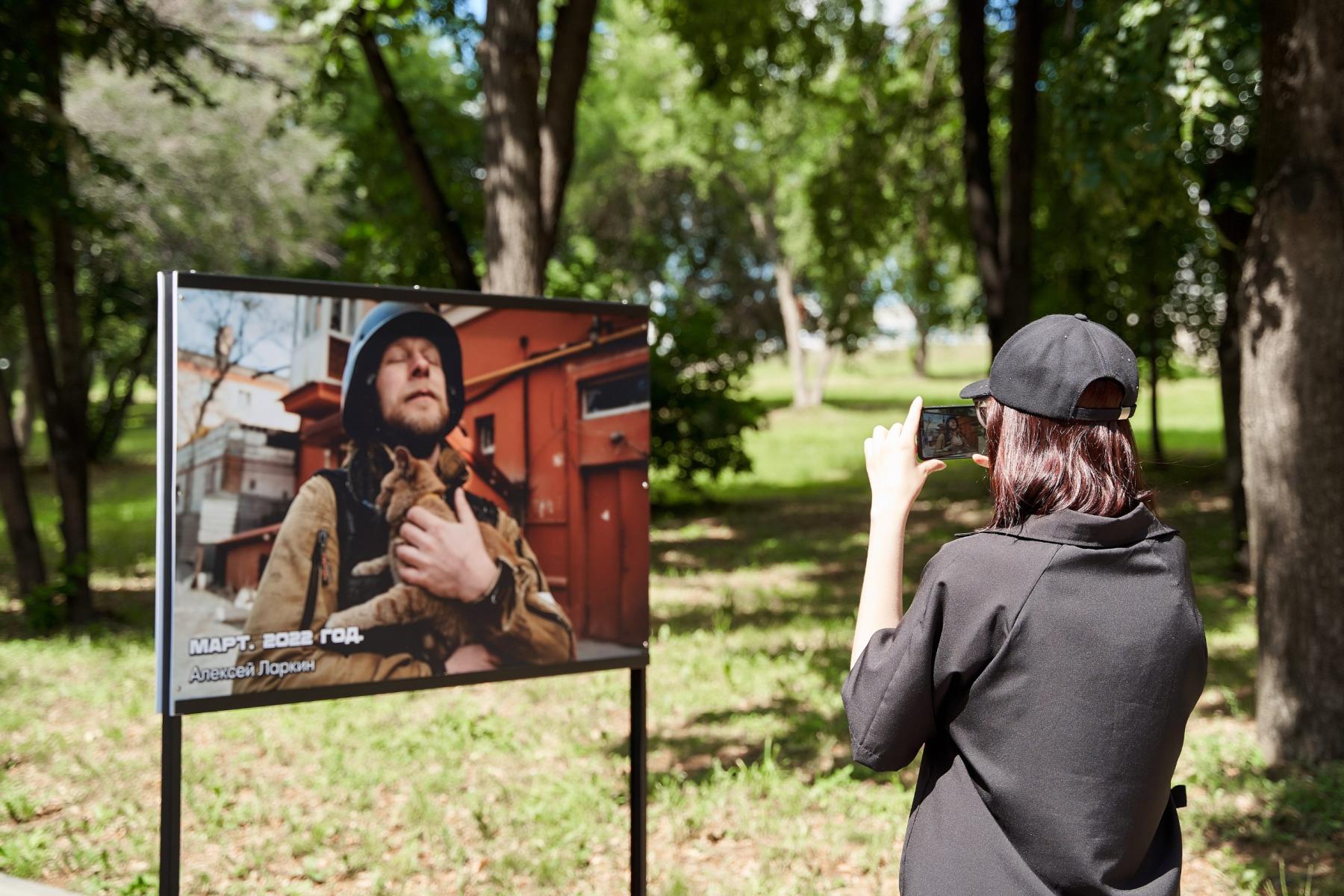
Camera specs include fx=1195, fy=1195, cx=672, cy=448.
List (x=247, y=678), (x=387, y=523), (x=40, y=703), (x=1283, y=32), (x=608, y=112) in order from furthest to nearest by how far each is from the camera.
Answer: (x=608, y=112), (x=40, y=703), (x=1283, y=32), (x=387, y=523), (x=247, y=678)

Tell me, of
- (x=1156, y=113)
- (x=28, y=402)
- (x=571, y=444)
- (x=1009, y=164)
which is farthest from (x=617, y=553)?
(x=28, y=402)

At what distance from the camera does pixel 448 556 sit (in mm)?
4004

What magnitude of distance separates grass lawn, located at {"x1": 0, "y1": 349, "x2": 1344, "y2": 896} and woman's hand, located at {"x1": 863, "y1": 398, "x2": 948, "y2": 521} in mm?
553

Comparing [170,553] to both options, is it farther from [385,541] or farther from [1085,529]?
[1085,529]

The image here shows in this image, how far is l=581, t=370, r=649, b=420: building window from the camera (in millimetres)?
4336

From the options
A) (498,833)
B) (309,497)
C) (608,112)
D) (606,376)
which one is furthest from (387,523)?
(608,112)

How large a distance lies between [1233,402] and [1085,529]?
37.3 ft

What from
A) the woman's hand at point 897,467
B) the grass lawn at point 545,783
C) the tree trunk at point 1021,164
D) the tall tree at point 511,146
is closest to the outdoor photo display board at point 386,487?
the grass lawn at point 545,783

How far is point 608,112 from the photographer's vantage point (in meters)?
42.6

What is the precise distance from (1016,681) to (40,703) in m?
7.49

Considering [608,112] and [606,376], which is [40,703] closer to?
[606,376]

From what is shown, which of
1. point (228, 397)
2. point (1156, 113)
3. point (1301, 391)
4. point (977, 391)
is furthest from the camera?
point (1156, 113)

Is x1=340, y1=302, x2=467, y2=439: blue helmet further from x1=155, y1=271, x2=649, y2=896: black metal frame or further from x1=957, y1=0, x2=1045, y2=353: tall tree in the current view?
x1=957, y1=0, x2=1045, y2=353: tall tree

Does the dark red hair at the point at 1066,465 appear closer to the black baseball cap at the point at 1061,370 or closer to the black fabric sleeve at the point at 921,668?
the black baseball cap at the point at 1061,370
